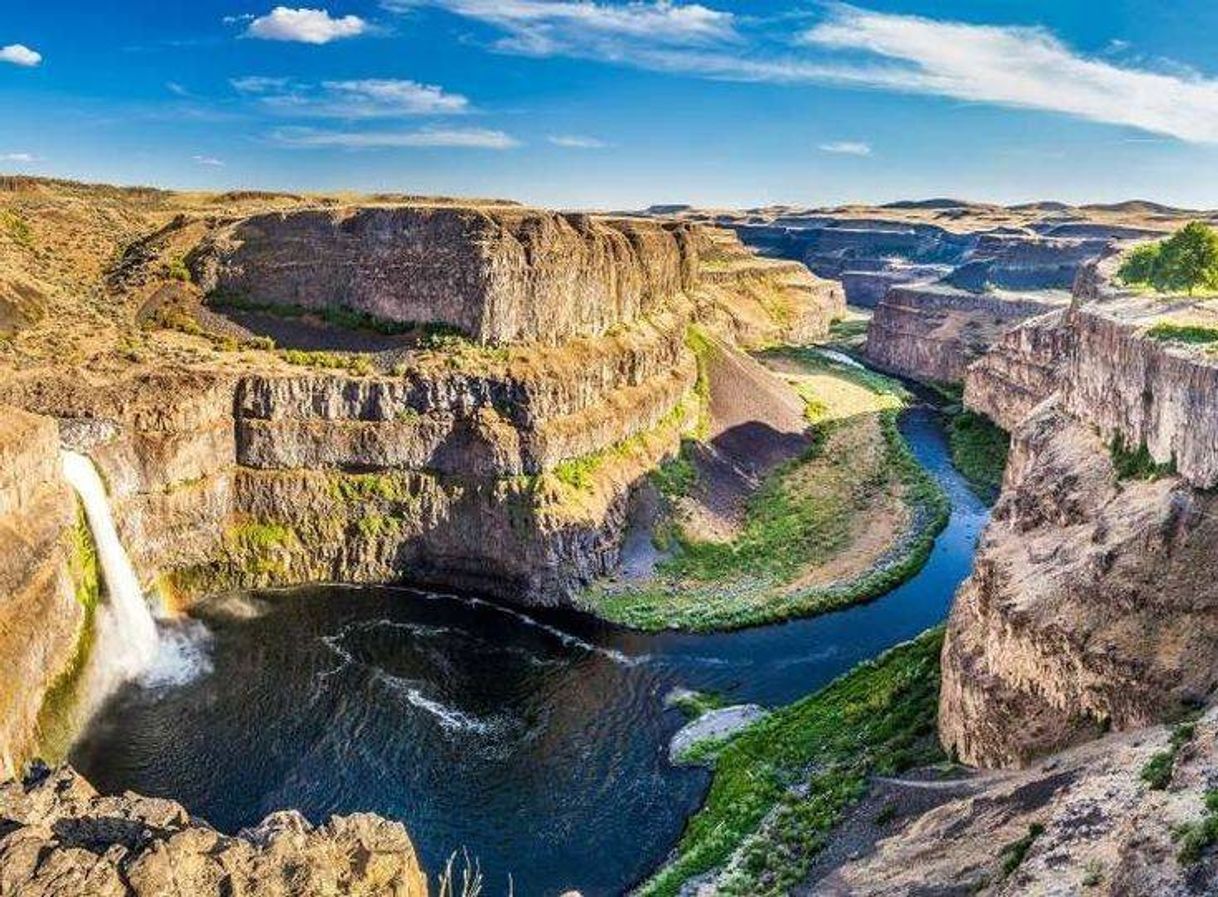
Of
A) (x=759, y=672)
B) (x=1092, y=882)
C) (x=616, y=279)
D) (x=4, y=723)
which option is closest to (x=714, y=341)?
(x=616, y=279)

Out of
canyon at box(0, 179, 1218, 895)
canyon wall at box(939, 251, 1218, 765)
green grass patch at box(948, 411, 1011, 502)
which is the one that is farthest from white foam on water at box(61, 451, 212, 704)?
→ green grass patch at box(948, 411, 1011, 502)

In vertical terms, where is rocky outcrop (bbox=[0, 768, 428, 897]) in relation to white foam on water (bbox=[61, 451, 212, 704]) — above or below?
above

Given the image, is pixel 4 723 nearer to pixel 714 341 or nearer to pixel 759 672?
pixel 759 672

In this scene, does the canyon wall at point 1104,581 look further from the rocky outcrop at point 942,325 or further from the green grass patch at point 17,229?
the rocky outcrop at point 942,325

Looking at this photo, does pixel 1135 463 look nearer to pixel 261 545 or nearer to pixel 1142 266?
pixel 261 545

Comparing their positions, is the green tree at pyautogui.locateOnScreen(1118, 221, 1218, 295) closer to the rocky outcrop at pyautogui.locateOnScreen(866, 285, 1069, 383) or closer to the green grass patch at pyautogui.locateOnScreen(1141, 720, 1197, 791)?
the rocky outcrop at pyautogui.locateOnScreen(866, 285, 1069, 383)

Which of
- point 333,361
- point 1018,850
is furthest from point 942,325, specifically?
point 1018,850

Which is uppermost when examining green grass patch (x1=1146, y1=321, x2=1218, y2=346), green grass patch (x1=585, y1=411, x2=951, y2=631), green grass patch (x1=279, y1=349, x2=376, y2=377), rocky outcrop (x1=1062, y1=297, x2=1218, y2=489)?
green grass patch (x1=1146, y1=321, x2=1218, y2=346)
